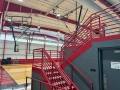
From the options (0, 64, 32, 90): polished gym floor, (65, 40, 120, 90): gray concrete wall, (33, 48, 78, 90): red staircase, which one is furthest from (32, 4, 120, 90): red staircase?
(0, 64, 32, 90): polished gym floor

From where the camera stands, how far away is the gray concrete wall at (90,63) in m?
5.07

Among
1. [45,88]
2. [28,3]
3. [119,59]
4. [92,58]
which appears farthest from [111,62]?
[28,3]

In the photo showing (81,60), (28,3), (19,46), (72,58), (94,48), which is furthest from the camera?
(19,46)

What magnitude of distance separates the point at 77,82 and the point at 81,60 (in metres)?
1.07

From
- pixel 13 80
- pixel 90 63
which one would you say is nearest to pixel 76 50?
pixel 90 63

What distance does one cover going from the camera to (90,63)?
17.9 feet

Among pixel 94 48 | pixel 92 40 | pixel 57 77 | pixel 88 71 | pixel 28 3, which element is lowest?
pixel 57 77

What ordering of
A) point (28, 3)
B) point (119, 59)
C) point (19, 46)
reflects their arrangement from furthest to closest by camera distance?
point (19, 46) → point (28, 3) → point (119, 59)

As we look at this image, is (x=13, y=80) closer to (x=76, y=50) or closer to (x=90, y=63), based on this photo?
(x=76, y=50)

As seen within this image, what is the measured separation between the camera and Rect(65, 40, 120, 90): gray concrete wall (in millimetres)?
5070

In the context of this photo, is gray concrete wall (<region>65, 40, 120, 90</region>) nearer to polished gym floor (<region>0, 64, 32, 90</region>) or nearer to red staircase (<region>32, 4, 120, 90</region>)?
red staircase (<region>32, 4, 120, 90</region>)

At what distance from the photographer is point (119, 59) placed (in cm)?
471

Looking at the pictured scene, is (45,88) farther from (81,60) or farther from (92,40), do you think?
(92,40)

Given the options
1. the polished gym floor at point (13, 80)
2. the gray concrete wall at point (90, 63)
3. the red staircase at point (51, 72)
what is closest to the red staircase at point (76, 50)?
the red staircase at point (51, 72)
